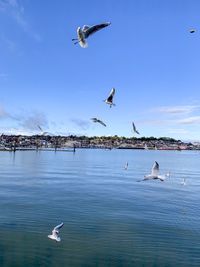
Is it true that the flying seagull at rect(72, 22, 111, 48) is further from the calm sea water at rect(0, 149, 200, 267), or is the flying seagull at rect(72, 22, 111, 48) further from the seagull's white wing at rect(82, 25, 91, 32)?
the calm sea water at rect(0, 149, 200, 267)

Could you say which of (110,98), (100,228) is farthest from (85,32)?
(100,228)

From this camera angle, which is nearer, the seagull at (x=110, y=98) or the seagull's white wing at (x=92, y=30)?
the seagull's white wing at (x=92, y=30)

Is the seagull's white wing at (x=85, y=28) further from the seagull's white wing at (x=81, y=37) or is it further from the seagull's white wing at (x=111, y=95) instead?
the seagull's white wing at (x=111, y=95)

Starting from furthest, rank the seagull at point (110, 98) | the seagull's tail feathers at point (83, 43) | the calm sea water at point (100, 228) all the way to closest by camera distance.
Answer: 1. the calm sea water at point (100, 228)
2. the seagull at point (110, 98)
3. the seagull's tail feathers at point (83, 43)

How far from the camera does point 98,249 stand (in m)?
27.1

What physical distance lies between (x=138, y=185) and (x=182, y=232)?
33.1 meters

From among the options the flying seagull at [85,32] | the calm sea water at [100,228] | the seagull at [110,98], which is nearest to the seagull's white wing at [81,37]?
the flying seagull at [85,32]

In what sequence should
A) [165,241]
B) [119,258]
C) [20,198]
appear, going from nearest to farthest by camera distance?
[119,258] → [165,241] → [20,198]

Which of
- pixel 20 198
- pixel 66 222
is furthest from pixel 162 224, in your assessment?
pixel 20 198

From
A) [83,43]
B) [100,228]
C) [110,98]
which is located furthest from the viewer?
[100,228]


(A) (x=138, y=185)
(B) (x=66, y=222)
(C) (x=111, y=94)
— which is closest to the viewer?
(C) (x=111, y=94)

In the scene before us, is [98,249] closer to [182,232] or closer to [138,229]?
[138,229]

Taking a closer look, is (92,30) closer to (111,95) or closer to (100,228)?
(111,95)

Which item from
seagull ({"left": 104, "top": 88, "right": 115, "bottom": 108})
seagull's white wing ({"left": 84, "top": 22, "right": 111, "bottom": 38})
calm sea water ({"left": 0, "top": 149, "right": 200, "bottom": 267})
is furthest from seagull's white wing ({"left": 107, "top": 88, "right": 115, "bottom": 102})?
calm sea water ({"left": 0, "top": 149, "right": 200, "bottom": 267})
